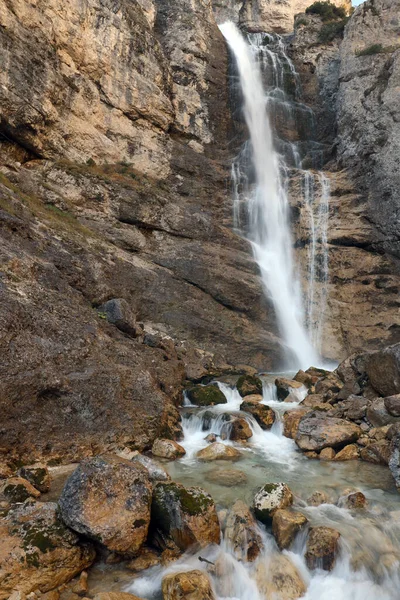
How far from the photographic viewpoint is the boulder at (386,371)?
35.7 feet

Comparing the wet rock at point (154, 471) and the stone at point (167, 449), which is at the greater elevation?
the wet rock at point (154, 471)

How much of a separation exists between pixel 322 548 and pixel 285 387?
8.91 metres

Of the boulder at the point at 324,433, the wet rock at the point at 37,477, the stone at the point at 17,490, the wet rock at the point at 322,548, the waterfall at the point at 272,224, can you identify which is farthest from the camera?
the waterfall at the point at 272,224

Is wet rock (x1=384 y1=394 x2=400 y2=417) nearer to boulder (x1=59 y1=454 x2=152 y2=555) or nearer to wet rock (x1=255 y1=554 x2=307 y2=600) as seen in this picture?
wet rock (x1=255 y1=554 x2=307 y2=600)

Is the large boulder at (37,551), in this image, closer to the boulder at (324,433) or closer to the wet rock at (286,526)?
the wet rock at (286,526)

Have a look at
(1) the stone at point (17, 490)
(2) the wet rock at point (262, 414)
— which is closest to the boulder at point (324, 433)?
(2) the wet rock at point (262, 414)

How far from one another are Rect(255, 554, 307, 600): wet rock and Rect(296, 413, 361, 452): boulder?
4260 millimetres

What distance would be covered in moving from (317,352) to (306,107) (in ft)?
71.8

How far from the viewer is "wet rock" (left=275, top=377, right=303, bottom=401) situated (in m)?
13.8

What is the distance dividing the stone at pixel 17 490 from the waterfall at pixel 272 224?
1521cm

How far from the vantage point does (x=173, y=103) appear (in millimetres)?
28969

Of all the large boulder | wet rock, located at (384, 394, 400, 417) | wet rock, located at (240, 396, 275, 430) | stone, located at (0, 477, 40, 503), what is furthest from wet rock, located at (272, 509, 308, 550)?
wet rock, located at (240, 396, 275, 430)

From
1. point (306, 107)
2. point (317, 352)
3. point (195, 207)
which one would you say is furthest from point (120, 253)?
point (306, 107)

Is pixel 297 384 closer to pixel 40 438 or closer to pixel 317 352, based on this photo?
pixel 317 352
